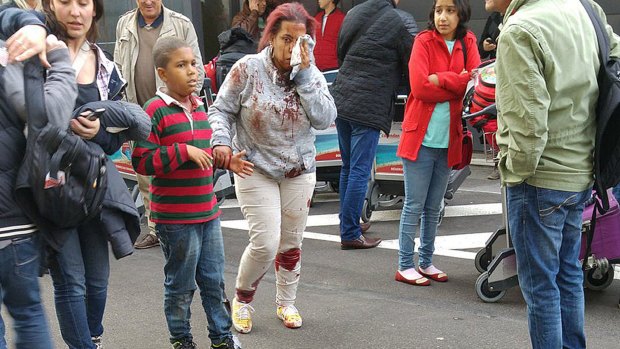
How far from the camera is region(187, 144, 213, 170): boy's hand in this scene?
13.6 feet

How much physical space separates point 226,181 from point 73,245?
157 inches

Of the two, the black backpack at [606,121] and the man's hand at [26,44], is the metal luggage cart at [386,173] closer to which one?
the black backpack at [606,121]

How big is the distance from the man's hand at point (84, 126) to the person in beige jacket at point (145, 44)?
3.58 metres

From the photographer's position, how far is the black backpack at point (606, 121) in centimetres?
379

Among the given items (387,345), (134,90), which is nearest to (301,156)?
(387,345)

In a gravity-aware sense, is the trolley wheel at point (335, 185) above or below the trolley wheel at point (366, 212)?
below

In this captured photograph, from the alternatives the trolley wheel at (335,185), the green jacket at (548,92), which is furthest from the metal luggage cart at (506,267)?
the trolley wheel at (335,185)

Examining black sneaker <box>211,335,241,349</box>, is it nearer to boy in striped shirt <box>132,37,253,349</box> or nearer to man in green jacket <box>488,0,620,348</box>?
boy in striped shirt <box>132,37,253,349</box>

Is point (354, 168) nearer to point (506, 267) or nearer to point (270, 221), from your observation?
point (506, 267)

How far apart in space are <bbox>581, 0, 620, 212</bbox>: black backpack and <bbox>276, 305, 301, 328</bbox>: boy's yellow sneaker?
6.31 feet

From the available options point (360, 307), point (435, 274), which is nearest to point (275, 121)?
point (360, 307)

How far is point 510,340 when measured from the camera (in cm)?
488

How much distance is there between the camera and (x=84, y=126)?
3533mm

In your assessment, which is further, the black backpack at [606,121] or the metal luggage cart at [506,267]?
the metal luggage cart at [506,267]
